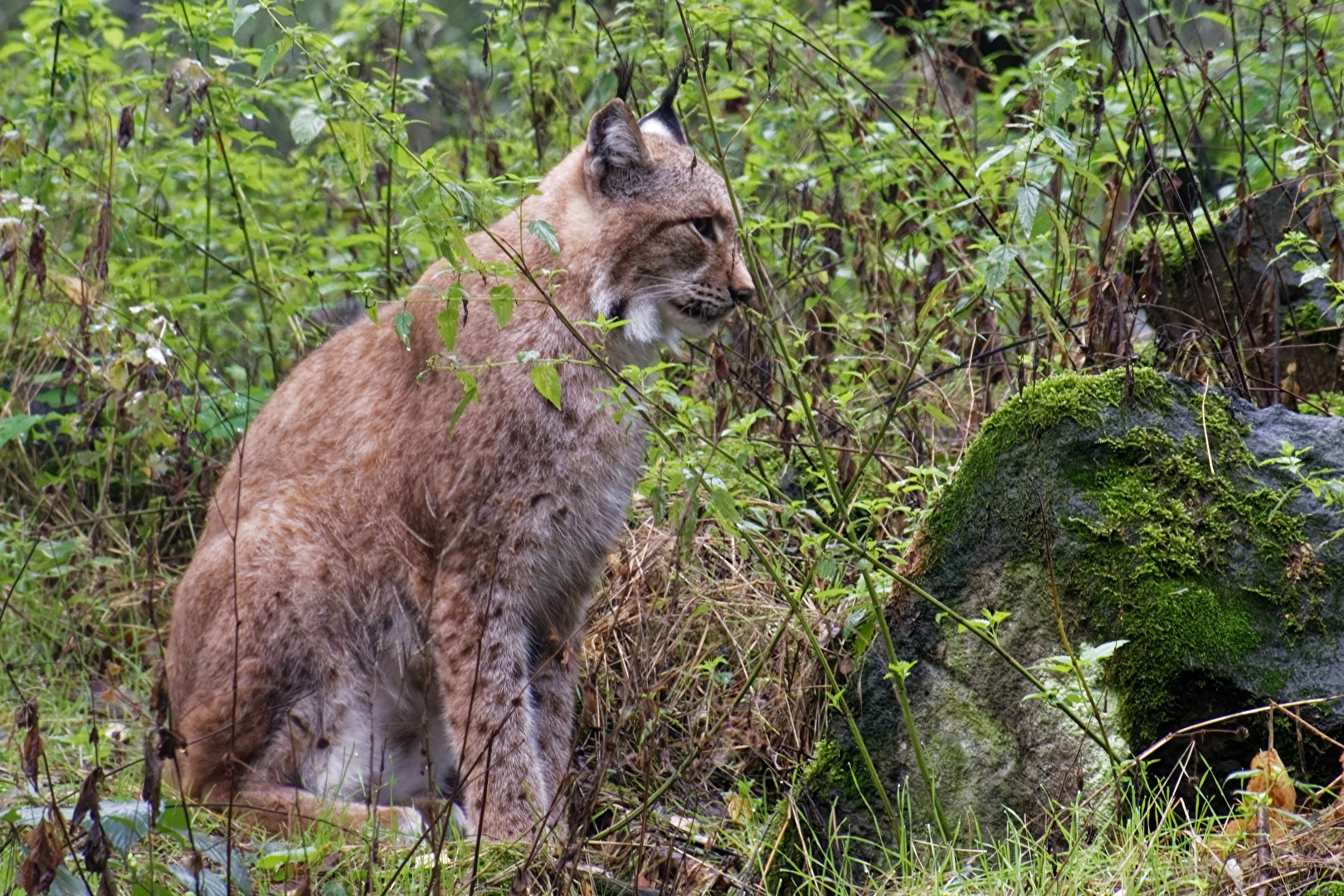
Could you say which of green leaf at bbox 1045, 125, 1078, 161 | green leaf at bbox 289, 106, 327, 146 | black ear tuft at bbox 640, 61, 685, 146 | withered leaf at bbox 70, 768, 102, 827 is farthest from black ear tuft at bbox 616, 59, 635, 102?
withered leaf at bbox 70, 768, 102, 827

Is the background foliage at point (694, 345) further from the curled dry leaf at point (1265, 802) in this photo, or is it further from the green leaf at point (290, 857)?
the curled dry leaf at point (1265, 802)

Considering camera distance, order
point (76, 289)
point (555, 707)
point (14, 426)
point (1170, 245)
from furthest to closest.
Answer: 1. point (14, 426)
2. point (76, 289)
3. point (1170, 245)
4. point (555, 707)

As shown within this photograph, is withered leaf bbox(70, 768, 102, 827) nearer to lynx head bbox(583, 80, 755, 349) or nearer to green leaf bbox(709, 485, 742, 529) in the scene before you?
green leaf bbox(709, 485, 742, 529)

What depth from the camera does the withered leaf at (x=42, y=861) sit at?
8.68 feet

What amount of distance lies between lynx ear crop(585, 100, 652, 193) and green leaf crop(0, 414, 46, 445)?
8.99 feet

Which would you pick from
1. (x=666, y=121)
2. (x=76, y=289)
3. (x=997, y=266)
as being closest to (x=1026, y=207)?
(x=997, y=266)

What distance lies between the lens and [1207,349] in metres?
4.49

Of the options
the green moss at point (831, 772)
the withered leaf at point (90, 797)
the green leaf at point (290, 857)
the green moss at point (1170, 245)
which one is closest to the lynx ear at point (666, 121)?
the green moss at point (1170, 245)

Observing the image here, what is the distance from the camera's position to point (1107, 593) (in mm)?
3396

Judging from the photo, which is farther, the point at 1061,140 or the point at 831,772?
the point at 831,772

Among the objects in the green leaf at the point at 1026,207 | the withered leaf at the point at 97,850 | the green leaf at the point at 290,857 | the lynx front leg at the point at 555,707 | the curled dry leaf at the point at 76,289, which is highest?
the green leaf at the point at 1026,207

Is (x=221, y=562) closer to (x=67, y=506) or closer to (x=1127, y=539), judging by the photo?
(x=67, y=506)

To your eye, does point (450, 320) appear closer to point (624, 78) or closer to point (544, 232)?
point (544, 232)

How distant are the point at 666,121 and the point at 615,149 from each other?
0.56 metres
